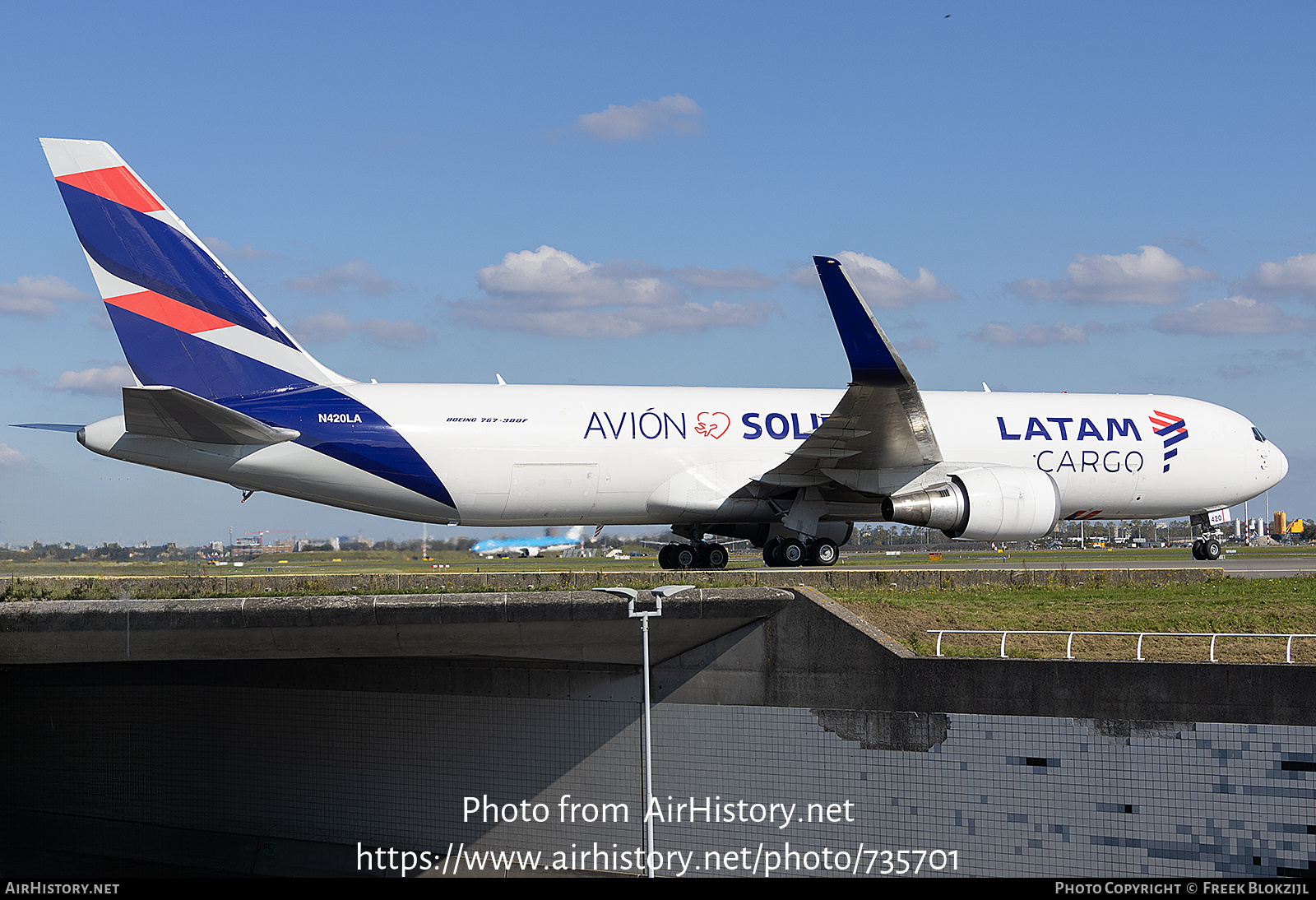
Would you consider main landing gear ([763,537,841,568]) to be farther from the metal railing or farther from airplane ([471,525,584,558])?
airplane ([471,525,584,558])

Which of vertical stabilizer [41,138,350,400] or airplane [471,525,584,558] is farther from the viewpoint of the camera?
airplane [471,525,584,558]

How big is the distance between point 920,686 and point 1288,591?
8933mm

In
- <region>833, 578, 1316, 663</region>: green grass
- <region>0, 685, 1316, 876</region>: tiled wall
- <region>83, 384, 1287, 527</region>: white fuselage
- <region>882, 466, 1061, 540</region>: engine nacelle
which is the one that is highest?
<region>83, 384, 1287, 527</region>: white fuselage

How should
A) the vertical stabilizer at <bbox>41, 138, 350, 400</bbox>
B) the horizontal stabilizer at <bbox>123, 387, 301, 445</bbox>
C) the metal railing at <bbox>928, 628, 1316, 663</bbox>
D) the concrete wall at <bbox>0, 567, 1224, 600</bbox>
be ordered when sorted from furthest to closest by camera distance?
the vertical stabilizer at <bbox>41, 138, 350, 400</bbox>, the horizontal stabilizer at <bbox>123, 387, 301, 445</bbox>, the concrete wall at <bbox>0, 567, 1224, 600</bbox>, the metal railing at <bbox>928, 628, 1316, 663</bbox>

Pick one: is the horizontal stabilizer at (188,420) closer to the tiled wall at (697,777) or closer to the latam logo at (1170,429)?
the tiled wall at (697,777)

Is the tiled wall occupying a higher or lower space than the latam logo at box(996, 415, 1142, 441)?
lower

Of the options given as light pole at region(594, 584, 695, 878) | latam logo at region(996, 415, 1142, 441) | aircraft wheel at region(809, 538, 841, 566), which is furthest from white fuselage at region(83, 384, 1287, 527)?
light pole at region(594, 584, 695, 878)

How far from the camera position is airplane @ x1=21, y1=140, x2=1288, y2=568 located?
21.1 m

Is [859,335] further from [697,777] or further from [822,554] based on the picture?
[697,777]

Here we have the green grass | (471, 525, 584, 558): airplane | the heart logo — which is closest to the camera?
the green grass

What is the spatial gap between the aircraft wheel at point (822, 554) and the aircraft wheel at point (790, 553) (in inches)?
9.7

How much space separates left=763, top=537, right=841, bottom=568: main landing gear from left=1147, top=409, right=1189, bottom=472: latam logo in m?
9.53

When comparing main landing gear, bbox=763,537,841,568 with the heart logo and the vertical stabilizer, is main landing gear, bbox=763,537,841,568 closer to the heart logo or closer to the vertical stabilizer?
the heart logo

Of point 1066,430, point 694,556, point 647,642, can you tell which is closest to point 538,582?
point 647,642
